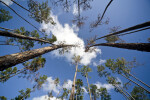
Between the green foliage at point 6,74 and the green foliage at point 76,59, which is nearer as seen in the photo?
the green foliage at point 6,74

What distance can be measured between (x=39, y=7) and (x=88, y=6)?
6539 mm

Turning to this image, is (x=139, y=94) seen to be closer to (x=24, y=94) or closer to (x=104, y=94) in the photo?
(x=104, y=94)

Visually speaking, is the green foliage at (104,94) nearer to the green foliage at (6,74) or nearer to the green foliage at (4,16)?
the green foliage at (6,74)

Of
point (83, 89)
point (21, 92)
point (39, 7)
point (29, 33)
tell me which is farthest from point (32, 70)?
point (83, 89)

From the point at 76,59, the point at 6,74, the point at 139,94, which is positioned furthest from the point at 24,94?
the point at 139,94

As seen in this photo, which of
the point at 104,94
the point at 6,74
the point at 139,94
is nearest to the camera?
the point at 6,74

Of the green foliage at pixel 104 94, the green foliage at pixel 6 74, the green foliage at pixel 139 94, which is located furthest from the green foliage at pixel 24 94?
the green foliage at pixel 139 94

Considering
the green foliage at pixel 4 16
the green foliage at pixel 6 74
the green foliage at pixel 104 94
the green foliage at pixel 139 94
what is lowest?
the green foliage at pixel 104 94

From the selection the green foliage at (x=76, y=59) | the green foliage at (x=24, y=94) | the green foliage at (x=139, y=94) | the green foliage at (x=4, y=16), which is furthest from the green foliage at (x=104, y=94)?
the green foliage at (x=4, y=16)

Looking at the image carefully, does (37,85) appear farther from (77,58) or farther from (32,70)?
(77,58)

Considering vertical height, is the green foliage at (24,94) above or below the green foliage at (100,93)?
above

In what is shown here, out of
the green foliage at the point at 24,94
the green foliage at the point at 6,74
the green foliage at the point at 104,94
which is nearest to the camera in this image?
the green foliage at the point at 6,74

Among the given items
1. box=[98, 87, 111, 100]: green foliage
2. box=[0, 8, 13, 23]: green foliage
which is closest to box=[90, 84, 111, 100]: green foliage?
box=[98, 87, 111, 100]: green foliage

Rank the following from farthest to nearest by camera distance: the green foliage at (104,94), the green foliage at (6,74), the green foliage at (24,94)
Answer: the green foliage at (104,94) < the green foliage at (24,94) < the green foliage at (6,74)
